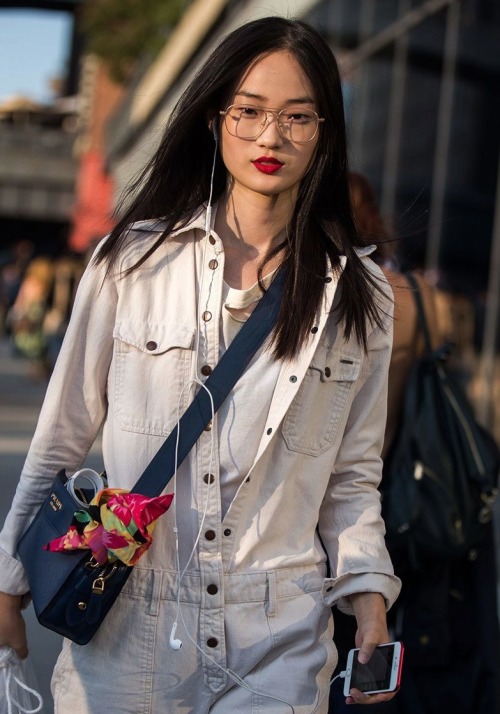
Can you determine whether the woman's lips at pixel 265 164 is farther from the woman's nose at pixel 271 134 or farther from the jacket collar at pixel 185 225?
the jacket collar at pixel 185 225

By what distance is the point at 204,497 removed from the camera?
265cm

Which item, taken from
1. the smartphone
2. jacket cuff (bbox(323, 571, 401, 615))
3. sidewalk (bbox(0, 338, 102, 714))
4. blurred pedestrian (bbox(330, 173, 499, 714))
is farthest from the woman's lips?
sidewalk (bbox(0, 338, 102, 714))

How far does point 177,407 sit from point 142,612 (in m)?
0.39

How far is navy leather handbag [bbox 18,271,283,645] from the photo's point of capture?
8.38 ft

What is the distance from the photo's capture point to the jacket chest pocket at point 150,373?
2668mm

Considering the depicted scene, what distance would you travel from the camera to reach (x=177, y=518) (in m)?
2.67

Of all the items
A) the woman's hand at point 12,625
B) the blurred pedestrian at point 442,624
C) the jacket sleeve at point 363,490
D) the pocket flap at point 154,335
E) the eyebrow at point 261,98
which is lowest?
the blurred pedestrian at point 442,624

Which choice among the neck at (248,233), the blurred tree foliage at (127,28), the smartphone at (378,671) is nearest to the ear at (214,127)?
the neck at (248,233)

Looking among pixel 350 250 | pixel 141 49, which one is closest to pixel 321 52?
pixel 350 250

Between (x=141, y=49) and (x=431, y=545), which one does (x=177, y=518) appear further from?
(x=141, y=49)

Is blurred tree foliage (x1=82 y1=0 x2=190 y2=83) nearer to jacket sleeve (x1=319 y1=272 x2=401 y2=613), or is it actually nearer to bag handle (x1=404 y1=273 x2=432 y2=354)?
bag handle (x1=404 y1=273 x2=432 y2=354)

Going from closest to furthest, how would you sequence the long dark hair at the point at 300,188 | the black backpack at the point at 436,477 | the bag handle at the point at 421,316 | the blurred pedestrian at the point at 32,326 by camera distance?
the long dark hair at the point at 300,188, the black backpack at the point at 436,477, the bag handle at the point at 421,316, the blurred pedestrian at the point at 32,326

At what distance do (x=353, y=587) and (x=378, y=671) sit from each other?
197 mm

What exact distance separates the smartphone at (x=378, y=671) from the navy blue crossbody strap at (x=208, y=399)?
50cm
